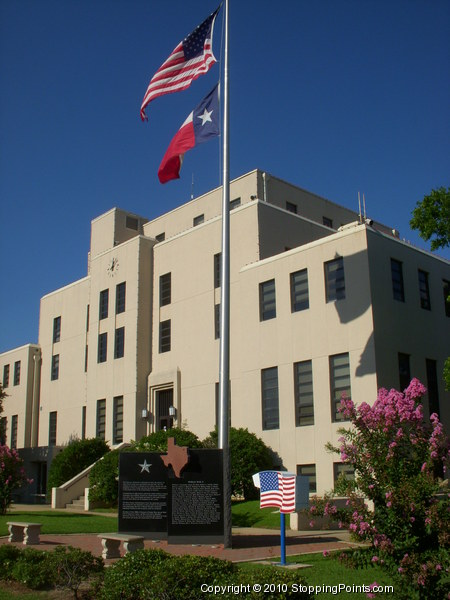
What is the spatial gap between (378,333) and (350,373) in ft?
5.84

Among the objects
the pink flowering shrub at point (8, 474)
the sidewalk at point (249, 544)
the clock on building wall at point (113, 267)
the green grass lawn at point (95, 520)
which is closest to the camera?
the sidewalk at point (249, 544)

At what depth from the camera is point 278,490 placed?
1362cm

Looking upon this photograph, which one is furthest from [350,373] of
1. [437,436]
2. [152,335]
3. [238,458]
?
[437,436]

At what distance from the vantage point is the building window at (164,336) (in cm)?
3388

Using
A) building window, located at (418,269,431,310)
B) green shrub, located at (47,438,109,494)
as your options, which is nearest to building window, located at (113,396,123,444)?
green shrub, located at (47,438,109,494)

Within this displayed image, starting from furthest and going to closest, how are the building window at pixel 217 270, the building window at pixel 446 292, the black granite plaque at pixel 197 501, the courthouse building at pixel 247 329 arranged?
the building window at pixel 217 270, the building window at pixel 446 292, the courthouse building at pixel 247 329, the black granite plaque at pixel 197 501

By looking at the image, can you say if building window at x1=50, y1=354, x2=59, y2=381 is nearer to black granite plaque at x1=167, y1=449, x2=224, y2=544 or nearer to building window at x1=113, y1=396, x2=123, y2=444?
building window at x1=113, y1=396, x2=123, y2=444

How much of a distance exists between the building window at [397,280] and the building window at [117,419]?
53.0 ft

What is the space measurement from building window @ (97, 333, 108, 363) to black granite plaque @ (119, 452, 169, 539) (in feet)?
69.2

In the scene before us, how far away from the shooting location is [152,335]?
34875mm

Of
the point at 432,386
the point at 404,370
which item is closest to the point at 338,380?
the point at 404,370

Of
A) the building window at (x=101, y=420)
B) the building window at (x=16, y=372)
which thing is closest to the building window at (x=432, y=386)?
the building window at (x=101, y=420)

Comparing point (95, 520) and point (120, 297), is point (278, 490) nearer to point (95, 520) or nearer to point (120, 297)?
point (95, 520)

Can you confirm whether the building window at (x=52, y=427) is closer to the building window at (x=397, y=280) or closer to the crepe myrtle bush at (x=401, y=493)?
the building window at (x=397, y=280)
